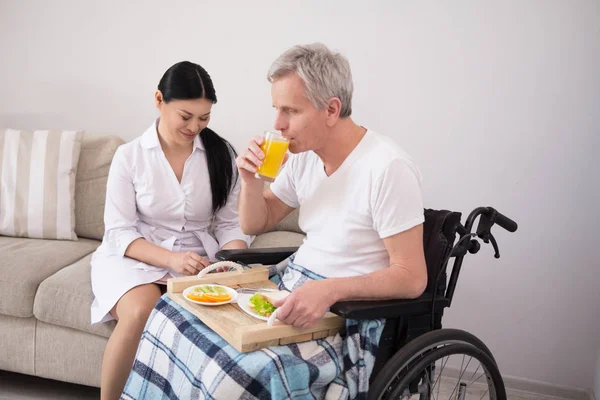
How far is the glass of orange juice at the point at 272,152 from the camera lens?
62.7 inches

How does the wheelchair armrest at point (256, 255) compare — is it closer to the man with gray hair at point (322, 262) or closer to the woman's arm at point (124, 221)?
the man with gray hair at point (322, 262)

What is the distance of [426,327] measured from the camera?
62.7 inches

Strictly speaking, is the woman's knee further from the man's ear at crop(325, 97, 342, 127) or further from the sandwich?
the man's ear at crop(325, 97, 342, 127)

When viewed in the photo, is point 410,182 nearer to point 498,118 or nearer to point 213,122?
point 498,118

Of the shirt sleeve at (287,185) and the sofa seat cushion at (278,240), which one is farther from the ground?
the shirt sleeve at (287,185)

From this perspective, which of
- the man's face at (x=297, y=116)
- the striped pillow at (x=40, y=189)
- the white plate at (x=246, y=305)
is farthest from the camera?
the striped pillow at (x=40, y=189)

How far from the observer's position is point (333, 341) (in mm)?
1495

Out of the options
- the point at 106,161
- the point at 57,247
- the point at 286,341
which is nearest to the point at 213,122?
the point at 106,161

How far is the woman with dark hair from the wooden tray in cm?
32

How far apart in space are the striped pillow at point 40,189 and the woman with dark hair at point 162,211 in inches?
19.6

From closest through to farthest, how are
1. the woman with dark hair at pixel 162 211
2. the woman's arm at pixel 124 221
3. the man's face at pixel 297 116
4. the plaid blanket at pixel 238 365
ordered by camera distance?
the plaid blanket at pixel 238 365 → the man's face at pixel 297 116 → the woman with dark hair at pixel 162 211 → the woman's arm at pixel 124 221

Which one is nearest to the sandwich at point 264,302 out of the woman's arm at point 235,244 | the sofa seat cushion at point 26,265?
the woman's arm at point 235,244

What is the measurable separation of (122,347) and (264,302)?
60 centimetres

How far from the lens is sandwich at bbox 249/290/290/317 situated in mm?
1472
